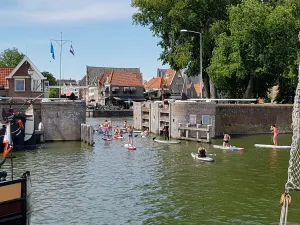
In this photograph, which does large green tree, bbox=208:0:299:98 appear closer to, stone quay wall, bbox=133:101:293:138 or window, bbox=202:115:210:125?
stone quay wall, bbox=133:101:293:138

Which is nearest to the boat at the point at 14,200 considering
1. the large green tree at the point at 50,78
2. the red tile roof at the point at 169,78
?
the red tile roof at the point at 169,78

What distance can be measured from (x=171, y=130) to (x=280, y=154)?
14710 mm

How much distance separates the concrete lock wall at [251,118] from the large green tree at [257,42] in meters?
4.13

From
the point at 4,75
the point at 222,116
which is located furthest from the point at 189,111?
the point at 4,75

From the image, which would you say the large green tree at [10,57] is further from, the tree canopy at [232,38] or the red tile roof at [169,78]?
the tree canopy at [232,38]

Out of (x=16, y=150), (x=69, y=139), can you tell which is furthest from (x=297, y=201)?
(x=69, y=139)

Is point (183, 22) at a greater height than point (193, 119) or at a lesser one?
greater

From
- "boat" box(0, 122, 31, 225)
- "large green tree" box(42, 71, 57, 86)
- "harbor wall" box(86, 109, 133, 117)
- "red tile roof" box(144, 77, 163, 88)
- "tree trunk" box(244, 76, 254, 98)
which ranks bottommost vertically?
"boat" box(0, 122, 31, 225)

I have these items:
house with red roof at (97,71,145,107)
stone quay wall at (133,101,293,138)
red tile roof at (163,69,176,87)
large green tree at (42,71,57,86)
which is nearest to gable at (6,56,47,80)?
stone quay wall at (133,101,293,138)

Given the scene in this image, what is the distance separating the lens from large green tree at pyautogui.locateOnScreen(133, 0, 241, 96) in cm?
5706

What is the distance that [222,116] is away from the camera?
167ft

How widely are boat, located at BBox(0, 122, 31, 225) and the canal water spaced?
3228 mm

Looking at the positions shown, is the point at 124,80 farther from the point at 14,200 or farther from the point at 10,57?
the point at 14,200

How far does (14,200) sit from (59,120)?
3089 centimetres
